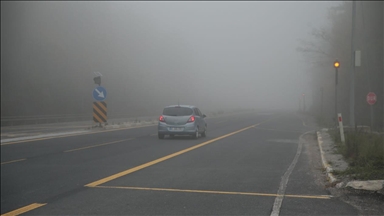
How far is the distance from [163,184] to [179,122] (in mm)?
11396

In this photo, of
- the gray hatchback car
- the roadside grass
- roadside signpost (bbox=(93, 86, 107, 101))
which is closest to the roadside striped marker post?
roadside signpost (bbox=(93, 86, 107, 101))

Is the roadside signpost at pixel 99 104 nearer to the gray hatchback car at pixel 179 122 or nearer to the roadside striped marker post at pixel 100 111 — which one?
the roadside striped marker post at pixel 100 111

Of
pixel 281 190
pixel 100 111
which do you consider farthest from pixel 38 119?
pixel 281 190

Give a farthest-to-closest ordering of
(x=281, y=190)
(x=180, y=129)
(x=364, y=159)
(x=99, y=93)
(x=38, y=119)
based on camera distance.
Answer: (x=38, y=119), (x=99, y=93), (x=180, y=129), (x=364, y=159), (x=281, y=190)

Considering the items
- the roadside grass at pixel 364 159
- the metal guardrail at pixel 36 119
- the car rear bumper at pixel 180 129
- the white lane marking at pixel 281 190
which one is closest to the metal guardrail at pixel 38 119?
the metal guardrail at pixel 36 119

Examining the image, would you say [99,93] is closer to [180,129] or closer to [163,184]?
[180,129]

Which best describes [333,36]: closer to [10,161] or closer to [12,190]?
[10,161]

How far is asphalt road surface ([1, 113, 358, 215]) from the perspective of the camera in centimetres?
698

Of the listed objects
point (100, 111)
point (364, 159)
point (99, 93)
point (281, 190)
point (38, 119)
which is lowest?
point (38, 119)

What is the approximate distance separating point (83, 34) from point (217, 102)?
35.1 metres

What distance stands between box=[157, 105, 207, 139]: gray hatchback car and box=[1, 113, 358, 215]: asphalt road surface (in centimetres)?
506

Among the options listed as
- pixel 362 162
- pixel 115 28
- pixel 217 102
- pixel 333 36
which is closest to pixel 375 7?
pixel 333 36

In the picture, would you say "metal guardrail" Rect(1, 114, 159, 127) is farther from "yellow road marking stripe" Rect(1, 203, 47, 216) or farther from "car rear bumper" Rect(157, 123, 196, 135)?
"yellow road marking stripe" Rect(1, 203, 47, 216)

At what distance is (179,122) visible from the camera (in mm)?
20281
